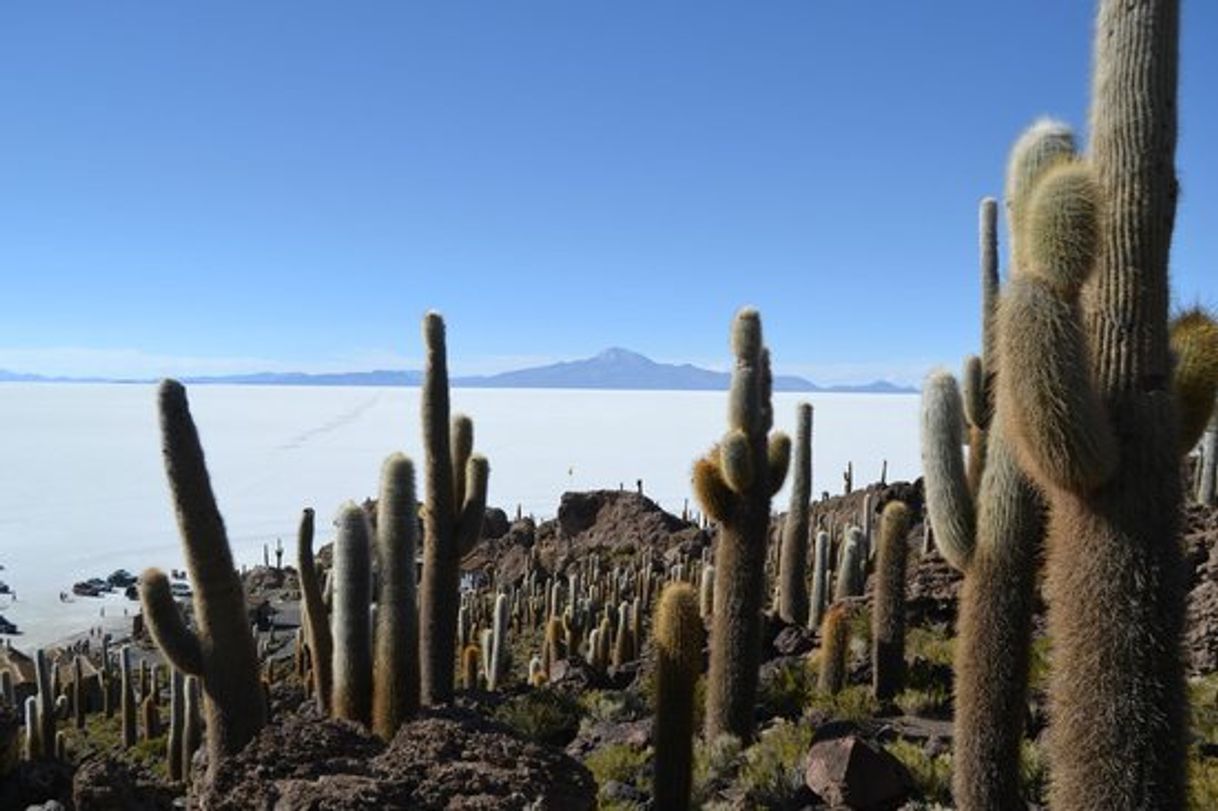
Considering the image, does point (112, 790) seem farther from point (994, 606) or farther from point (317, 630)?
point (994, 606)

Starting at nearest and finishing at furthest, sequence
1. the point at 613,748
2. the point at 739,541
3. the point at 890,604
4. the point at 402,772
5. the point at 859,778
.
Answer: the point at 402,772, the point at 859,778, the point at 739,541, the point at 613,748, the point at 890,604

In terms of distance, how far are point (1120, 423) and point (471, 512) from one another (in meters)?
7.26

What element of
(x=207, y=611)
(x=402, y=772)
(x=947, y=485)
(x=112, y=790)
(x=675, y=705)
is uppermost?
(x=947, y=485)

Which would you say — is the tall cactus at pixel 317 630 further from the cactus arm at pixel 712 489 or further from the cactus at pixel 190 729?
the cactus at pixel 190 729

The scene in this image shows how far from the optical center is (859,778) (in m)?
7.04

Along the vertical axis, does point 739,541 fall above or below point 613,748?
above

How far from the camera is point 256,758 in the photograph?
5359 millimetres

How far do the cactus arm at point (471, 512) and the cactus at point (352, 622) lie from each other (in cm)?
200

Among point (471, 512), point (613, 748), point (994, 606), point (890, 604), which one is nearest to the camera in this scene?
point (994, 606)

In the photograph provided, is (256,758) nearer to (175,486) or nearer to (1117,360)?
(175,486)

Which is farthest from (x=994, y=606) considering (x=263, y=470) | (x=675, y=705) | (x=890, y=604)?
(x=263, y=470)

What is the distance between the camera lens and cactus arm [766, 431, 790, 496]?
8.88 meters

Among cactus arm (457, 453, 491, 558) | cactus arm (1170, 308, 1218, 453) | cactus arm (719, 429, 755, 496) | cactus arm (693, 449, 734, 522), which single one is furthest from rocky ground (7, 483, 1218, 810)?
cactus arm (719, 429, 755, 496)

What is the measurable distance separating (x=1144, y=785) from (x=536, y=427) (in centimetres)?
11840
